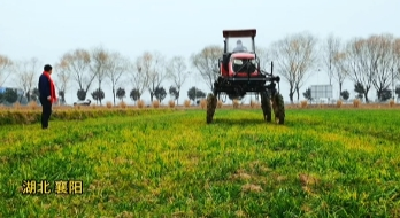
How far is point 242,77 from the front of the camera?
46.9ft

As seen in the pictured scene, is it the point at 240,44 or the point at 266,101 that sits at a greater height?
the point at 240,44

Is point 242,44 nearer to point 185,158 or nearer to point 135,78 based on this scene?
point 185,158

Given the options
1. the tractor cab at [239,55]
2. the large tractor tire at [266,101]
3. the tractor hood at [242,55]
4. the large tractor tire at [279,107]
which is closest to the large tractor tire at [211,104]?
the tractor cab at [239,55]

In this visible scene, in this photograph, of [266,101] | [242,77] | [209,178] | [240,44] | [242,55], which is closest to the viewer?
[209,178]

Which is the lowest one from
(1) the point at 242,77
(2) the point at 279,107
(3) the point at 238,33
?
(2) the point at 279,107

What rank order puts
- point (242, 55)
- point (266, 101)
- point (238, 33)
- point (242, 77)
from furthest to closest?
point (238, 33)
point (266, 101)
point (242, 55)
point (242, 77)

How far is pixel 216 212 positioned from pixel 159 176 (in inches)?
66.2

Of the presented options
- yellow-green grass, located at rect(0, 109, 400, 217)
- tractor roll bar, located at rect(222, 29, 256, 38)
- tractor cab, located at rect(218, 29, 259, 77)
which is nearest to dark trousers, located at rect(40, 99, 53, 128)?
yellow-green grass, located at rect(0, 109, 400, 217)

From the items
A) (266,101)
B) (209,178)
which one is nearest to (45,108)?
(266,101)

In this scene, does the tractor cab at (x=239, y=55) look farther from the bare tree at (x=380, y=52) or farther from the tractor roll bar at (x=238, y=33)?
the bare tree at (x=380, y=52)

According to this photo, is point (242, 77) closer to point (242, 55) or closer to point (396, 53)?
point (242, 55)

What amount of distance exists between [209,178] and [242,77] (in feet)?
29.9

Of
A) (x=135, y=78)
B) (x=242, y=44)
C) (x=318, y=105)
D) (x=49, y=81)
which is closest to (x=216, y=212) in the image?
(x=49, y=81)

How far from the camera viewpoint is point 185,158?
269 inches
